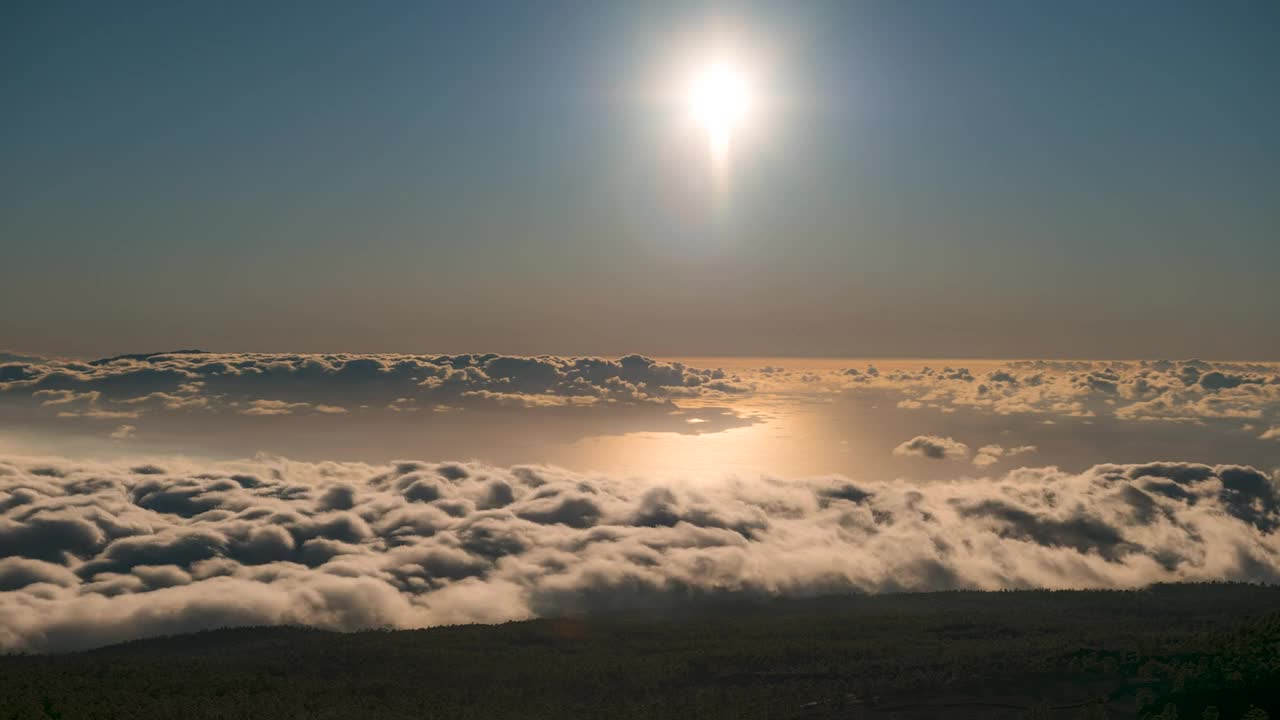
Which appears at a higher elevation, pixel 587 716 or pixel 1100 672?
pixel 1100 672

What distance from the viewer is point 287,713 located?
173 metres

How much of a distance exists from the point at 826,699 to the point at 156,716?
135 m

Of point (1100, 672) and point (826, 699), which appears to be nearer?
point (1100, 672)

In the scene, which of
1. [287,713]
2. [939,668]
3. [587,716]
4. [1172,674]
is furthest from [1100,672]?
[287,713]

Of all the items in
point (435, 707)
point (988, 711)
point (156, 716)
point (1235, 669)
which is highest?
point (1235, 669)

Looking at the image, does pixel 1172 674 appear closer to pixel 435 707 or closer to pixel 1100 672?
pixel 1100 672

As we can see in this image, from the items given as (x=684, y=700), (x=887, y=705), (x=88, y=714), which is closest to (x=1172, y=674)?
(x=887, y=705)

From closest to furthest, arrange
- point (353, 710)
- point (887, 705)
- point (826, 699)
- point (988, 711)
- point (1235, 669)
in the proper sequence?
point (1235, 669) → point (988, 711) → point (887, 705) → point (826, 699) → point (353, 710)

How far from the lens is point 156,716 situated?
6270 inches

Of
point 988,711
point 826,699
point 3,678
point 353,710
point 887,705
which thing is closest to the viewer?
point 988,711

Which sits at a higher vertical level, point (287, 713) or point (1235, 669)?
point (1235, 669)

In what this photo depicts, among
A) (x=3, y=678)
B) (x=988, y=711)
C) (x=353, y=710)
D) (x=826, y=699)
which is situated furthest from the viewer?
(x=3, y=678)

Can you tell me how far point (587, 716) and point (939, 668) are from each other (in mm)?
83514

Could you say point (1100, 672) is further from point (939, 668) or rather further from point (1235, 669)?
point (939, 668)
